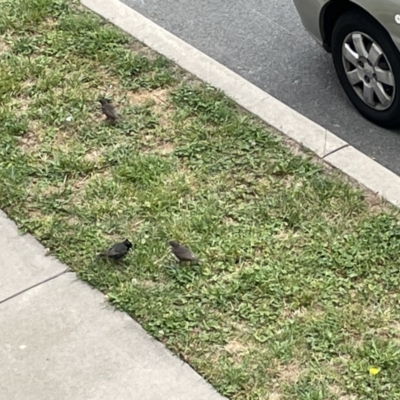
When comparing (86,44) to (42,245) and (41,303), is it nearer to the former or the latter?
(42,245)

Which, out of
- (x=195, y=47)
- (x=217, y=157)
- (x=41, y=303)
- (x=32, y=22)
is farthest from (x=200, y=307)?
(x=32, y=22)

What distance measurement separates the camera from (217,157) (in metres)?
5.42

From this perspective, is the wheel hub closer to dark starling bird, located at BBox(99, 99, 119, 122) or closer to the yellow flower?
dark starling bird, located at BBox(99, 99, 119, 122)

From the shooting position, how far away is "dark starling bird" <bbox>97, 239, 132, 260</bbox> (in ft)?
15.0

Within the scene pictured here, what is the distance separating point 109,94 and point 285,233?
1.95 meters

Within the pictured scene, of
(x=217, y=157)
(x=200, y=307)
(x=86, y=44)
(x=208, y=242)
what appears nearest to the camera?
(x=200, y=307)

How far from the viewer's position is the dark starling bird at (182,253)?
4551 mm

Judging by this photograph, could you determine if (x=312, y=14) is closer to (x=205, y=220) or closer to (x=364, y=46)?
(x=364, y=46)

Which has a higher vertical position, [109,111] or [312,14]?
[312,14]

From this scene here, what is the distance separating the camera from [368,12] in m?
5.28

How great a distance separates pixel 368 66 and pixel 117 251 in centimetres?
207

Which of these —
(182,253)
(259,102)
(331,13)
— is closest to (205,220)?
(182,253)

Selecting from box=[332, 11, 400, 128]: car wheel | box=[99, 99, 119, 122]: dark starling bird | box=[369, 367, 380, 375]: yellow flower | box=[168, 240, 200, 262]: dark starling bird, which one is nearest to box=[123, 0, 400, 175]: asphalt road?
box=[332, 11, 400, 128]: car wheel

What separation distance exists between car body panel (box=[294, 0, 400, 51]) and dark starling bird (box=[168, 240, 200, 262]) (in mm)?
1788
